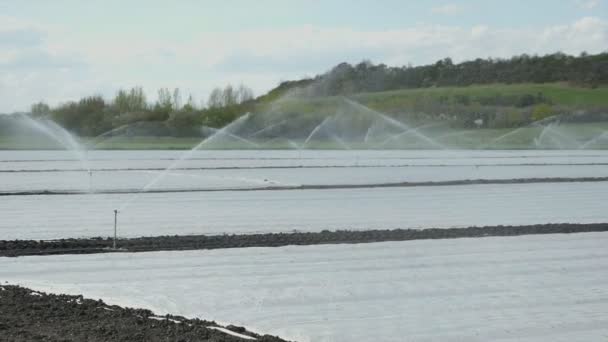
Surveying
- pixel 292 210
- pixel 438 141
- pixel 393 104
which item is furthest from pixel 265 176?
pixel 393 104

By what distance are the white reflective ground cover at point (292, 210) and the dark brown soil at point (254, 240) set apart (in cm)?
92

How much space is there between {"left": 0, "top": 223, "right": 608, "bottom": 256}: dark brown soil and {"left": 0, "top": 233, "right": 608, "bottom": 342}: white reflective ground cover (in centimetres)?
50

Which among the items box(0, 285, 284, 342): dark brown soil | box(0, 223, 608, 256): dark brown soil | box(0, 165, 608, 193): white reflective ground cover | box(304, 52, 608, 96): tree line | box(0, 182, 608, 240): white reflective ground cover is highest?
box(304, 52, 608, 96): tree line

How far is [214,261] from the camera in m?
12.3

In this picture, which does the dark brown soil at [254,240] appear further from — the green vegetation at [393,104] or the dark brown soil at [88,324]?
the green vegetation at [393,104]

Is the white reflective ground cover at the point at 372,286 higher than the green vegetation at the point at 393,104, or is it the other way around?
the green vegetation at the point at 393,104

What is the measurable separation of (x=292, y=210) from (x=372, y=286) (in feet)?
27.2

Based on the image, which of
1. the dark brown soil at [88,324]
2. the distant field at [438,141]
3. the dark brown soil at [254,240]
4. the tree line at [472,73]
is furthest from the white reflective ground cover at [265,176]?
the tree line at [472,73]

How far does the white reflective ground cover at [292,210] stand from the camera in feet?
53.0

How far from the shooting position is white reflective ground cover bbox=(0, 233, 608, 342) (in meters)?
8.57

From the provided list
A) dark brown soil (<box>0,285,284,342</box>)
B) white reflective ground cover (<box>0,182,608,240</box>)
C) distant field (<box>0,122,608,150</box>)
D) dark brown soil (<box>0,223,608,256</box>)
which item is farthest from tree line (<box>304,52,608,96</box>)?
dark brown soil (<box>0,285,284,342</box>)

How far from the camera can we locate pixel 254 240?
557 inches

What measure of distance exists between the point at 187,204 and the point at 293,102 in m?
60.6

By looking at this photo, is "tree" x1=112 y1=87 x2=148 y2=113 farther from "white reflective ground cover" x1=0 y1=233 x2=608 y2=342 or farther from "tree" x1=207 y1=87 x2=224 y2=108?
"white reflective ground cover" x1=0 y1=233 x2=608 y2=342
